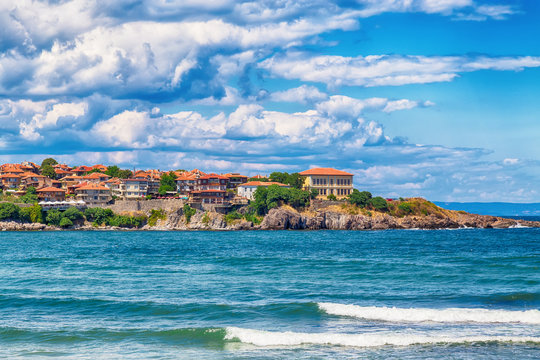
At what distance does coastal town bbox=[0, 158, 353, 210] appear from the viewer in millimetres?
141625

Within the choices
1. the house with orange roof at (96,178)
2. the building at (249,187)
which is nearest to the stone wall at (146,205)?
the building at (249,187)

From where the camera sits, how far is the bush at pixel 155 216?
132 meters

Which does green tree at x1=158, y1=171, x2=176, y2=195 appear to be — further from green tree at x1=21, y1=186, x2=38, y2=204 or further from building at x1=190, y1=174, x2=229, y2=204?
green tree at x1=21, y1=186, x2=38, y2=204

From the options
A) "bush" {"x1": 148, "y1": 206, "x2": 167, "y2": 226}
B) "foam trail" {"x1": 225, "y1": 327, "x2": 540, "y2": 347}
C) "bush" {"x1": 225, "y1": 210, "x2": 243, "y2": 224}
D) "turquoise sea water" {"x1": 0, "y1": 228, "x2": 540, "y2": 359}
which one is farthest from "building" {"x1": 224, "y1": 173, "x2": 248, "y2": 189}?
"foam trail" {"x1": 225, "y1": 327, "x2": 540, "y2": 347}

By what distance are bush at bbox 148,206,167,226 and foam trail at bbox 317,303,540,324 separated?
361 feet

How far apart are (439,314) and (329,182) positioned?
131 meters

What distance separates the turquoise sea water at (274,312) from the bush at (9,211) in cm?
8943

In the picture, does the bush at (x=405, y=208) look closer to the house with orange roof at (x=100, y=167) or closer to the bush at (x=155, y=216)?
the bush at (x=155, y=216)

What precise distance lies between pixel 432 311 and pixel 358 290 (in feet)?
23.9

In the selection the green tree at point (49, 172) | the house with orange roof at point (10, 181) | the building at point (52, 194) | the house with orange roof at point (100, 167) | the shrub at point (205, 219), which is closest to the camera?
the shrub at point (205, 219)

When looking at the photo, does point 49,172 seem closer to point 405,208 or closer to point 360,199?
point 360,199

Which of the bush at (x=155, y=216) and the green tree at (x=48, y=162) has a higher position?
the green tree at (x=48, y=162)

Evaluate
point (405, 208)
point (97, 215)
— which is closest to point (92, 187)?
point (97, 215)

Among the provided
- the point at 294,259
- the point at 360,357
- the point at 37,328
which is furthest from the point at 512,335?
the point at 294,259
